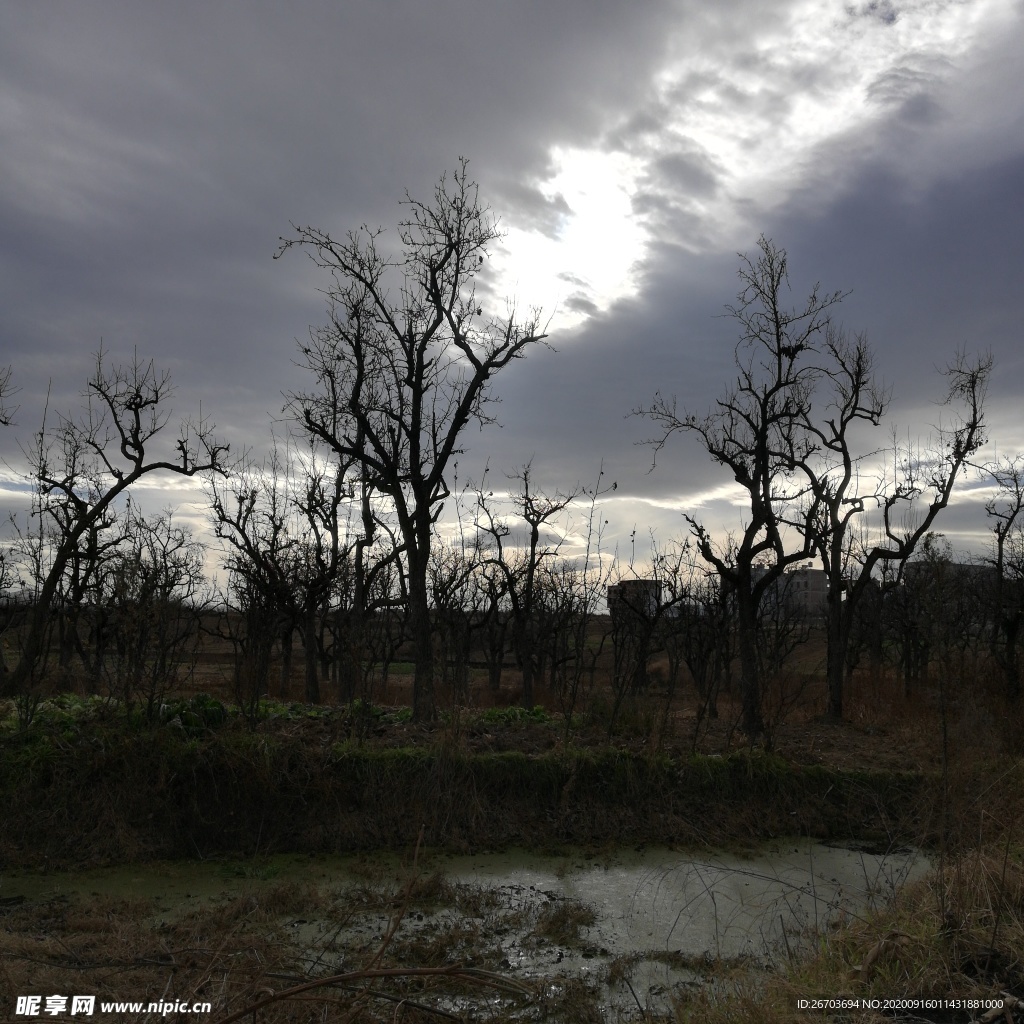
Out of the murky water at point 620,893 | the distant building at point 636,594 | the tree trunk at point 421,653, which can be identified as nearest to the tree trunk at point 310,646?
the tree trunk at point 421,653

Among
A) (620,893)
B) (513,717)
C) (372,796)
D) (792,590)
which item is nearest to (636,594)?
(513,717)

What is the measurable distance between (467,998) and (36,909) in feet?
12.9

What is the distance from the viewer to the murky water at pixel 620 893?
215 inches

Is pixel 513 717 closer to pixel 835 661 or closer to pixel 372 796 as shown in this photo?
pixel 372 796

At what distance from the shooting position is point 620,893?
720 cm

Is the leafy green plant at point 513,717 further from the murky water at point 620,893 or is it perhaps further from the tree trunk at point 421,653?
the murky water at point 620,893

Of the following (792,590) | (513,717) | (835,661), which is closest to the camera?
(513,717)

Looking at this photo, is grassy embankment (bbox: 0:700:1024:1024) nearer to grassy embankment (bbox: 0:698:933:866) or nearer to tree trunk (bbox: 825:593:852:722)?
grassy embankment (bbox: 0:698:933:866)

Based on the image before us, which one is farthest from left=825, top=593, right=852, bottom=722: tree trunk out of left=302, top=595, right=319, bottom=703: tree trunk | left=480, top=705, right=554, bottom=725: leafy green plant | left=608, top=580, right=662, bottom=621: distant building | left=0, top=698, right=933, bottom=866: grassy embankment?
left=302, top=595, right=319, bottom=703: tree trunk

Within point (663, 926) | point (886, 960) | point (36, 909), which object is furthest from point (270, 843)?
point (886, 960)

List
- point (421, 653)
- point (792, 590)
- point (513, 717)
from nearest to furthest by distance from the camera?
point (421, 653) < point (513, 717) < point (792, 590)

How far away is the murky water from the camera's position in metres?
5.46

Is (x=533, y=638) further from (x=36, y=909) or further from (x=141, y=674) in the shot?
(x=36, y=909)

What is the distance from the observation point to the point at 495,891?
278 inches
